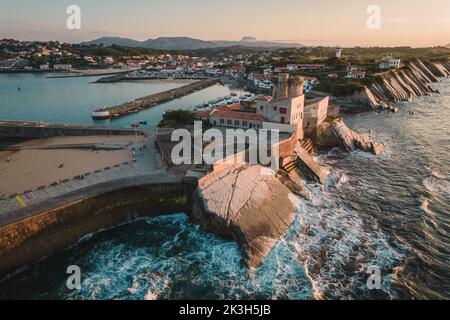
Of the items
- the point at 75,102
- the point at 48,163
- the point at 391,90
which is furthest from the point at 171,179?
the point at 391,90

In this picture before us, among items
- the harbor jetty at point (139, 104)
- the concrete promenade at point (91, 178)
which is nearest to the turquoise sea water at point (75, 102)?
the harbor jetty at point (139, 104)

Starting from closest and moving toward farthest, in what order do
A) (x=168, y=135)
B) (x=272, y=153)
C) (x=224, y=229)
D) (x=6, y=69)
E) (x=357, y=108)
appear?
(x=224, y=229) → (x=272, y=153) → (x=168, y=135) → (x=357, y=108) → (x=6, y=69)

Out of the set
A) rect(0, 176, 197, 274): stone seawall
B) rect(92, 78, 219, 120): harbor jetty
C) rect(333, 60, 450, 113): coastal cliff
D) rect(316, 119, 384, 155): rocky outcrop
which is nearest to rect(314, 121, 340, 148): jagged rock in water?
rect(316, 119, 384, 155): rocky outcrop

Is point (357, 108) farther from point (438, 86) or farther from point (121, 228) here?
point (121, 228)

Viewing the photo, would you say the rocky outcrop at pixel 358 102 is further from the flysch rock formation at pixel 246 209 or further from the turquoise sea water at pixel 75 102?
the flysch rock formation at pixel 246 209

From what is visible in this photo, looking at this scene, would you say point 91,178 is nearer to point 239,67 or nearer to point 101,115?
point 101,115

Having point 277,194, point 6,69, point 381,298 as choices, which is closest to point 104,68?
point 6,69
